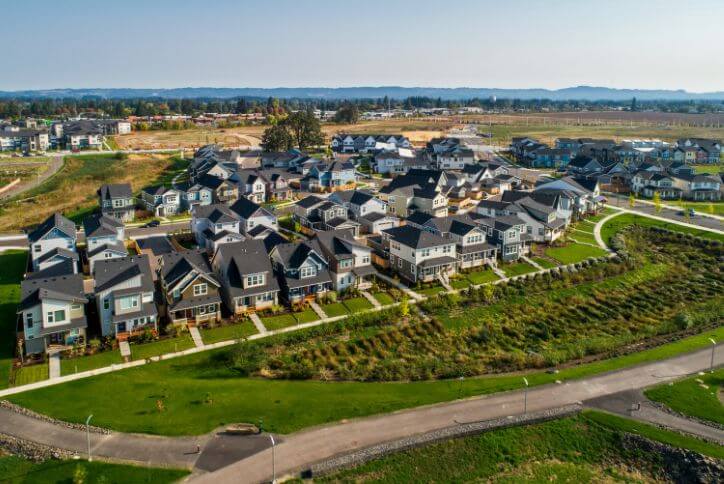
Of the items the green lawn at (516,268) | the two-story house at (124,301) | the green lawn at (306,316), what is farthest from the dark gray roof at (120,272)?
the green lawn at (516,268)

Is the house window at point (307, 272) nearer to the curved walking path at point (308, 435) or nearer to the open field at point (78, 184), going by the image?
the curved walking path at point (308, 435)

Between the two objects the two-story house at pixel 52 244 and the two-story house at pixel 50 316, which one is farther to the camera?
the two-story house at pixel 52 244

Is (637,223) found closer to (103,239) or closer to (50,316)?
(103,239)

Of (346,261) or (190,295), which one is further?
(346,261)

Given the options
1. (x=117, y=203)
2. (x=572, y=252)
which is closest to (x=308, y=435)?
(x=572, y=252)

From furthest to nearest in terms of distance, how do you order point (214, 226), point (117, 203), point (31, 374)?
point (117, 203) < point (214, 226) < point (31, 374)

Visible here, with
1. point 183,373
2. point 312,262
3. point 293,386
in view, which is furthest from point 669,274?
point 183,373

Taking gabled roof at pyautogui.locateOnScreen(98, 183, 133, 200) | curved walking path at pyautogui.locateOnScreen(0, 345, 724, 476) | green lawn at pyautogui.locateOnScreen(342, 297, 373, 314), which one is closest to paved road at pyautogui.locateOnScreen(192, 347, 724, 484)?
curved walking path at pyautogui.locateOnScreen(0, 345, 724, 476)
